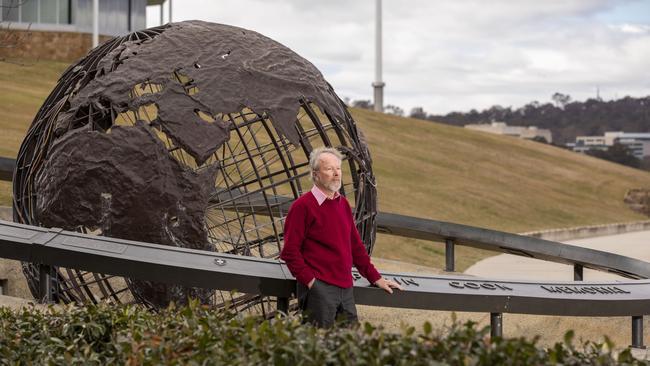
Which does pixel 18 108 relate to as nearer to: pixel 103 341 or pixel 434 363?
pixel 103 341

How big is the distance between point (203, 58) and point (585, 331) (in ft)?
17.3

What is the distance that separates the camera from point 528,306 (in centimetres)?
625

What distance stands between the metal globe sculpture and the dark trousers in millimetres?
768

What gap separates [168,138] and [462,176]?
2466cm

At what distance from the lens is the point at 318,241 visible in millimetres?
5324

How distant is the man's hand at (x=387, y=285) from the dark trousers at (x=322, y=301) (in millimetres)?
259

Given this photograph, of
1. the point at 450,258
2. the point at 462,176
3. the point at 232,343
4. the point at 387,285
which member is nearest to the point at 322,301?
the point at 387,285

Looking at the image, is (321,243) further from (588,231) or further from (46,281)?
(588,231)

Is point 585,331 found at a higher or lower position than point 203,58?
lower

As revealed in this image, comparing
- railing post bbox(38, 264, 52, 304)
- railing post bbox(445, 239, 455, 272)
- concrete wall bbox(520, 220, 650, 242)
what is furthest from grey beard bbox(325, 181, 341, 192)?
concrete wall bbox(520, 220, 650, 242)

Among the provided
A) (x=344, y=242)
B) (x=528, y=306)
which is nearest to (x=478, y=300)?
(x=528, y=306)

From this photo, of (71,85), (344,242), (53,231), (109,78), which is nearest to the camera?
(344,242)

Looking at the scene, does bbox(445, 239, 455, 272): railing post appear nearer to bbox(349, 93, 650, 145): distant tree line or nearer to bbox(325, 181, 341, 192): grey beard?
bbox(325, 181, 341, 192): grey beard

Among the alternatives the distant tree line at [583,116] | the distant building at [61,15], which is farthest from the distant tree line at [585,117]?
the distant building at [61,15]
